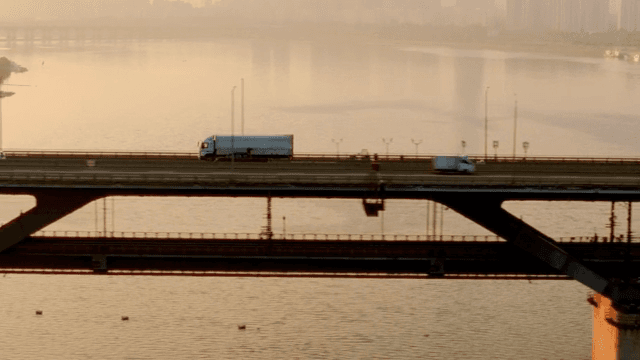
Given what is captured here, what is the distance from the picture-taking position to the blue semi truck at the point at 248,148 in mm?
66938

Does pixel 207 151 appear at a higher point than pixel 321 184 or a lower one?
higher

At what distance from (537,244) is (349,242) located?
10.5 m

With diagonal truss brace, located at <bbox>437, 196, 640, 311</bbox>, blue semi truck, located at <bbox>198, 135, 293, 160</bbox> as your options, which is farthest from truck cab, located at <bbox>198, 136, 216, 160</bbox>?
diagonal truss brace, located at <bbox>437, 196, 640, 311</bbox>

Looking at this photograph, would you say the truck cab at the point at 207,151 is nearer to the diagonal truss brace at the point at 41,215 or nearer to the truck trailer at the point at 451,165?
the diagonal truss brace at the point at 41,215

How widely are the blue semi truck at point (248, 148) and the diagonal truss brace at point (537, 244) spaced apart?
45.5ft

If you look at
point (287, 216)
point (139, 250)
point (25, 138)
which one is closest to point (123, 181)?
point (139, 250)

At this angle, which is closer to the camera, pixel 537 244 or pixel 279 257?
pixel 537 244

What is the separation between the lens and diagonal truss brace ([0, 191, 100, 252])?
185 ft

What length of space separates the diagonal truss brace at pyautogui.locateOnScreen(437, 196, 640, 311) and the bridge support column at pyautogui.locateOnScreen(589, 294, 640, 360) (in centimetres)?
82

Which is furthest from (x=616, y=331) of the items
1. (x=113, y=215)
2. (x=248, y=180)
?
(x=113, y=215)

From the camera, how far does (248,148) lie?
2638 inches

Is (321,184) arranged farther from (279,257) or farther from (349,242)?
(279,257)

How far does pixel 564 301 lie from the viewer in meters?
79.0

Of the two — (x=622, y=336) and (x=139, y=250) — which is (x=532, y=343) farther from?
(x=139, y=250)
